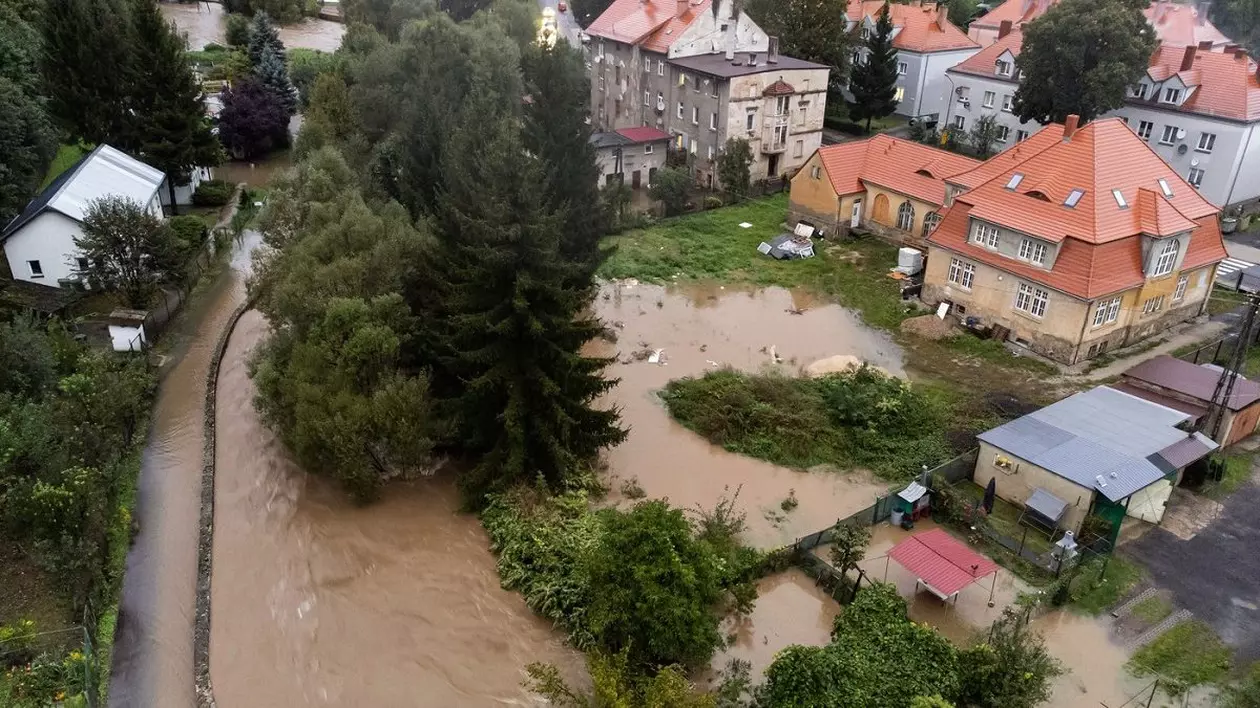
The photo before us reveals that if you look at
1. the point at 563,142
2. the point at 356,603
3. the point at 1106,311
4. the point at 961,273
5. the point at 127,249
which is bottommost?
the point at 356,603

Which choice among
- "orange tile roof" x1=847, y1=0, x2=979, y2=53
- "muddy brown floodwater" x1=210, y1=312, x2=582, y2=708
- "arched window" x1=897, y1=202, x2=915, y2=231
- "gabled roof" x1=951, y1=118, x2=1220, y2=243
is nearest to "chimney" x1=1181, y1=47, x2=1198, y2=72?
"gabled roof" x1=951, y1=118, x2=1220, y2=243

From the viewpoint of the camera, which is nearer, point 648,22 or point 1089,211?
point 1089,211

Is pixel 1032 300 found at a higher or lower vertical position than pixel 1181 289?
higher

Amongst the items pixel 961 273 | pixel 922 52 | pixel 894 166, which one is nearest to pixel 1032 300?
pixel 961 273

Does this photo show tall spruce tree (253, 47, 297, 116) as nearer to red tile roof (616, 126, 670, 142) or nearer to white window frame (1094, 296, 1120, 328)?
red tile roof (616, 126, 670, 142)

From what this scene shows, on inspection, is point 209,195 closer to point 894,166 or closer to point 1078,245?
point 894,166

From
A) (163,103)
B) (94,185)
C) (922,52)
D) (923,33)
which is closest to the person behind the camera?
(94,185)

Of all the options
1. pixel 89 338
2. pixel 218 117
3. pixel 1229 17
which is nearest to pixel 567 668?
pixel 89 338

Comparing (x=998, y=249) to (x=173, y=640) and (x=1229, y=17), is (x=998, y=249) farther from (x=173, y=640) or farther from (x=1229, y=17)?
(x=1229, y=17)

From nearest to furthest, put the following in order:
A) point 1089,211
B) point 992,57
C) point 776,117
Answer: point 1089,211 → point 776,117 → point 992,57
